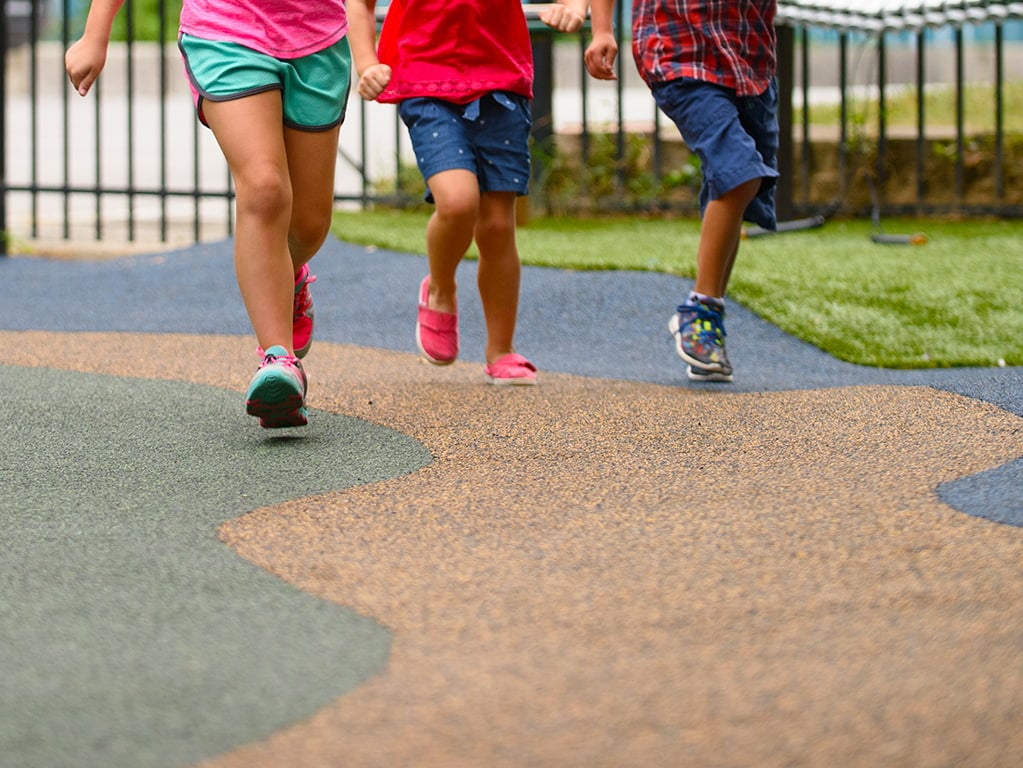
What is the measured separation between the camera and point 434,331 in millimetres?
3945

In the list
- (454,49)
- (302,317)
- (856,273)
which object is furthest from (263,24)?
(856,273)

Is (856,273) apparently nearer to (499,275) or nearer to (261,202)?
(499,275)

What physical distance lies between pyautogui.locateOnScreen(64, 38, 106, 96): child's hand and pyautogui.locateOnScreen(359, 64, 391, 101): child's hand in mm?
611

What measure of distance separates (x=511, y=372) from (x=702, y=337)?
55 centimetres

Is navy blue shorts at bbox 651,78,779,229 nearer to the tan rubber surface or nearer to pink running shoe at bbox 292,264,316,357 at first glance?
the tan rubber surface

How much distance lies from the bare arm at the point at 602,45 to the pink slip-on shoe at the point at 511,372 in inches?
31.8

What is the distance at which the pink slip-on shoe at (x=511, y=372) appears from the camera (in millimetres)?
3893

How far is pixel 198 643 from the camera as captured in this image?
177 cm

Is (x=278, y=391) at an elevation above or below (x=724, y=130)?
below

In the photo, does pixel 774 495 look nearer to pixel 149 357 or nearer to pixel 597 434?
pixel 597 434

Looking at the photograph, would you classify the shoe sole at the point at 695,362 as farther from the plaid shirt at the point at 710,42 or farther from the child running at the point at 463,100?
the plaid shirt at the point at 710,42

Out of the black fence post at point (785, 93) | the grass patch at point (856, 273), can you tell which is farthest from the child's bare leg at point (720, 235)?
the black fence post at point (785, 93)

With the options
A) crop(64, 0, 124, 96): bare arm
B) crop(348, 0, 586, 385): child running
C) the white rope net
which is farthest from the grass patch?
crop(64, 0, 124, 96): bare arm

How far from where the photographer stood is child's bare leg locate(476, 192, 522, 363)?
3.86m
